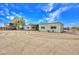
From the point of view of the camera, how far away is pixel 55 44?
6.63 ft

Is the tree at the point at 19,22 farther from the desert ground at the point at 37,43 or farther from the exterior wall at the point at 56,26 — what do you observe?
the exterior wall at the point at 56,26

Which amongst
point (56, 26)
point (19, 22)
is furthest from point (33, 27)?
point (56, 26)

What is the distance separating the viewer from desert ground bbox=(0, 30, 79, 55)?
1986 millimetres

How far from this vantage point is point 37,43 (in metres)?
2.04

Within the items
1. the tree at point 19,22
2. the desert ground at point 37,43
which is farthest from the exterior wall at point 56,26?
the tree at point 19,22

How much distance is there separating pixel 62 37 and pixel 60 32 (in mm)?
70

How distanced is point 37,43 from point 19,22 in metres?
0.36

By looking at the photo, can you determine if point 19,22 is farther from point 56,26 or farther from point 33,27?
point 56,26

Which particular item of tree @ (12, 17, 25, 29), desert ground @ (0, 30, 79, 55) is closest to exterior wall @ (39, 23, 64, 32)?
desert ground @ (0, 30, 79, 55)

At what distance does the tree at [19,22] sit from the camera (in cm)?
204

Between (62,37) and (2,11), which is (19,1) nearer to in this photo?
(2,11)

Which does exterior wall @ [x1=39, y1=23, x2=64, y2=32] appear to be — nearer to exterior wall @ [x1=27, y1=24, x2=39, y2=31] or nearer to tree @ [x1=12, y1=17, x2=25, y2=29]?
exterior wall @ [x1=27, y1=24, x2=39, y2=31]

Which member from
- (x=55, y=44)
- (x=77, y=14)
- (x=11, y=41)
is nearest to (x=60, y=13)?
(x=77, y=14)

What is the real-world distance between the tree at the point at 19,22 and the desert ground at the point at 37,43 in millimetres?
78
